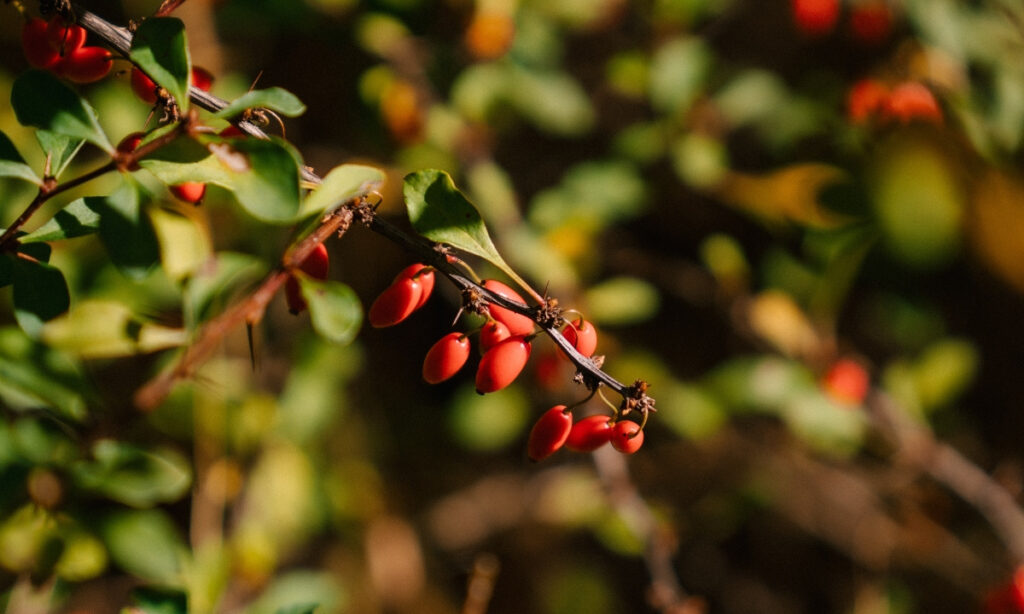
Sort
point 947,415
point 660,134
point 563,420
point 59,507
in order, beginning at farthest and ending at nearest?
point 947,415 < point 660,134 < point 59,507 < point 563,420

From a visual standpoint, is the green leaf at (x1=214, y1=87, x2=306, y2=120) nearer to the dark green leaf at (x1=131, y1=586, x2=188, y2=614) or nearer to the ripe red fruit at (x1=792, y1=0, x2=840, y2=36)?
the dark green leaf at (x1=131, y1=586, x2=188, y2=614)

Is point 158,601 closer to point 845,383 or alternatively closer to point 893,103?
point 845,383

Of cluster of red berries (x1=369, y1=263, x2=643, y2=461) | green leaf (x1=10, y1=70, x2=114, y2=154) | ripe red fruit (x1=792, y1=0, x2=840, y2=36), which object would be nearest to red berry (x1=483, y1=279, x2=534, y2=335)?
cluster of red berries (x1=369, y1=263, x2=643, y2=461)

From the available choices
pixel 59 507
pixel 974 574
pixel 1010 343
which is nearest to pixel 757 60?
pixel 1010 343

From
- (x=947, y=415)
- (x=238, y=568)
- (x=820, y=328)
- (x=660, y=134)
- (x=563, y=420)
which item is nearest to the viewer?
(x=563, y=420)

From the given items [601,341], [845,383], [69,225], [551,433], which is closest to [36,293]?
[69,225]

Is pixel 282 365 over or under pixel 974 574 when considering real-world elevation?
over

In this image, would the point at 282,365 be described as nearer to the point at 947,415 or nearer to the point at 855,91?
the point at 855,91

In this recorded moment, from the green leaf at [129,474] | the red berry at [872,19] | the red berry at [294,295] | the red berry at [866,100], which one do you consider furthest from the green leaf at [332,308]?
the red berry at [872,19]
